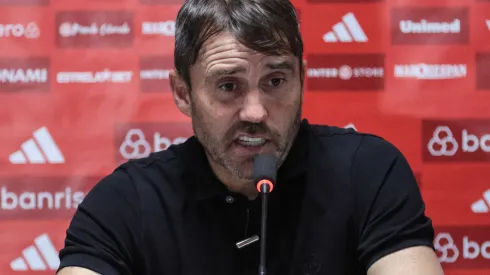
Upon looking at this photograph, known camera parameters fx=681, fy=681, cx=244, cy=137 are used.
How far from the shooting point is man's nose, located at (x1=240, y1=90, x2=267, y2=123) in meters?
1.35

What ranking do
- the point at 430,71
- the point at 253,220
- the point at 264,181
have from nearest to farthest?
the point at 264,181, the point at 253,220, the point at 430,71

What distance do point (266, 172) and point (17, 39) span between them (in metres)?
1.31

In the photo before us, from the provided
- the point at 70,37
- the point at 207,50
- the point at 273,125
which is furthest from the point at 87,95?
the point at 273,125

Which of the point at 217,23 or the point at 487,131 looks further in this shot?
the point at 487,131

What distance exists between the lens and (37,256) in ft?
7.09

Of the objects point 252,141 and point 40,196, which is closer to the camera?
point 252,141

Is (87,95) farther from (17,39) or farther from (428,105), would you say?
(428,105)

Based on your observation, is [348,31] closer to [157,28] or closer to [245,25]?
[157,28]

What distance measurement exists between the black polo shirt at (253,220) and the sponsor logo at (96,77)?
25.4 inches

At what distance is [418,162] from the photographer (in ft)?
7.08

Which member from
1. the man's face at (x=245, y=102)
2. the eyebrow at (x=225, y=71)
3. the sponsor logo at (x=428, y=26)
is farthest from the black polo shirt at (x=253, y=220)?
the sponsor logo at (x=428, y=26)

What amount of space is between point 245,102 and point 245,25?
6.2 inches

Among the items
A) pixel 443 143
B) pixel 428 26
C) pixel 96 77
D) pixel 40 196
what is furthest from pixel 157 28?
pixel 443 143

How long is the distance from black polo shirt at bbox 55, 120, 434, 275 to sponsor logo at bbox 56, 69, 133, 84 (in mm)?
646
